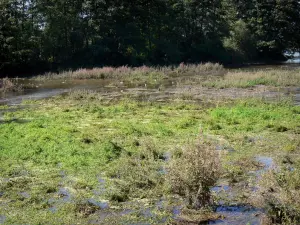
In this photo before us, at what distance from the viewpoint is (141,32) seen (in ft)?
197

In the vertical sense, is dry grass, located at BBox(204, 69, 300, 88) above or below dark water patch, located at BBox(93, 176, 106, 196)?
above

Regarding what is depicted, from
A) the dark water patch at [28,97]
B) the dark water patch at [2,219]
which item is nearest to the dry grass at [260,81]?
the dark water patch at [28,97]

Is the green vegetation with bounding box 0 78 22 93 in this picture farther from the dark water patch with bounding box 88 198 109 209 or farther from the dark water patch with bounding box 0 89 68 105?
the dark water patch with bounding box 88 198 109 209

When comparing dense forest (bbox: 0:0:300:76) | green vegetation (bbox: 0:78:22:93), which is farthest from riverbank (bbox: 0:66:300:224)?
dense forest (bbox: 0:0:300:76)

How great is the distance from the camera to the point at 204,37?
6353 cm

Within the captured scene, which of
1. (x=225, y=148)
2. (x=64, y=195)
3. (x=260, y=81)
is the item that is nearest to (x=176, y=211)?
(x=64, y=195)

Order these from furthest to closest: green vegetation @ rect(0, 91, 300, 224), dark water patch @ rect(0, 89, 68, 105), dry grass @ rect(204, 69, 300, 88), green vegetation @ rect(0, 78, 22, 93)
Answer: green vegetation @ rect(0, 78, 22, 93) < dry grass @ rect(204, 69, 300, 88) < dark water patch @ rect(0, 89, 68, 105) < green vegetation @ rect(0, 91, 300, 224)

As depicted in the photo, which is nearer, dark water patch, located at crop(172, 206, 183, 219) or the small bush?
dark water patch, located at crop(172, 206, 183, 219)

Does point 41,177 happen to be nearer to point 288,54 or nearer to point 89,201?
point 89,201

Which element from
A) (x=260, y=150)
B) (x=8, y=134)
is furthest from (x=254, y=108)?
(x=8, y=134)

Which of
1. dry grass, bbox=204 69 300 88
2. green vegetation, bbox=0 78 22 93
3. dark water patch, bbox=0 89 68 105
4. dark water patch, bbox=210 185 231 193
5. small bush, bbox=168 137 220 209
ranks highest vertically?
small bush, bbox=168 137 220 209

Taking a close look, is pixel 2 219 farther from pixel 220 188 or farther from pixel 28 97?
pixel 28 97

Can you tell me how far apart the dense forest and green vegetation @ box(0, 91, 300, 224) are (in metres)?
30.3

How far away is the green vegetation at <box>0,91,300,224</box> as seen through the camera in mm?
7449
